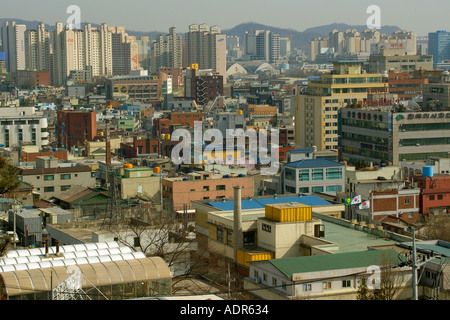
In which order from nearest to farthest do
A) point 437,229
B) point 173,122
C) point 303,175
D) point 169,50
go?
1. point 437,229
2. point 303,175
3. point 173,122
4. point 169,50

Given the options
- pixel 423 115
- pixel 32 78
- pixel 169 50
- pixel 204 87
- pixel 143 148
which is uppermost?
pixel 169 50

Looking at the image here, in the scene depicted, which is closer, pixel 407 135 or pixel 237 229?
pixel 237 229

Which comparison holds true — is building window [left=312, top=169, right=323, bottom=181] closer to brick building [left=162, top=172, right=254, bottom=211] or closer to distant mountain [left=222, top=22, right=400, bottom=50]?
brick building [left=162, top=172, right=254, bottom=211]

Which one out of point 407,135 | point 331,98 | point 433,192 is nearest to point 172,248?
point 433,192

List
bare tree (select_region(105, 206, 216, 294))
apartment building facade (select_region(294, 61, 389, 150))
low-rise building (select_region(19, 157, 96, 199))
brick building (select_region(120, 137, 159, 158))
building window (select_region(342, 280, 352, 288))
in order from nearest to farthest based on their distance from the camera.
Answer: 1. building window (select_region(342, 280, 352, 288))
2. bare tree (select_region(105, 206, 216, 294))
3. low-rise building (select_region(19, 157, 96, 199))
4. brick building (select_region(120, 137, 159, 158))
5. apartment building facade (select_region(294, 61, 389, 150))

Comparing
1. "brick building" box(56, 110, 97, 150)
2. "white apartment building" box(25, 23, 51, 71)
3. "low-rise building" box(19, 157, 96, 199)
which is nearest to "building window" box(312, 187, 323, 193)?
"low-rise building" box(19, 157, 96, 199)

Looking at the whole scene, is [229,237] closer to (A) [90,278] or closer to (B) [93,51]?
(A) [90,278]

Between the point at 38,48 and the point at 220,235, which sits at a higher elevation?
the point at 38,48
